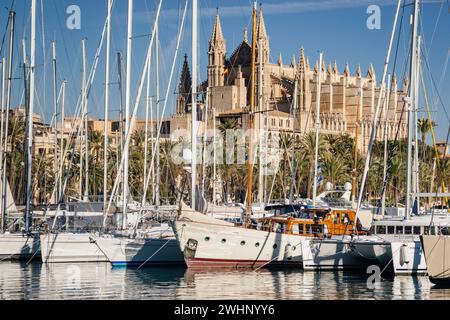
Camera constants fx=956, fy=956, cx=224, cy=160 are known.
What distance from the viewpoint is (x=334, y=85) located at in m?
146

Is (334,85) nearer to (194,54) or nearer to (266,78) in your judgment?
(266,78)

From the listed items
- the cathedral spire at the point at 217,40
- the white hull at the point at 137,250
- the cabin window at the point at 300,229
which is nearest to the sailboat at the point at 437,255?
the cabin window at the point at 300,229

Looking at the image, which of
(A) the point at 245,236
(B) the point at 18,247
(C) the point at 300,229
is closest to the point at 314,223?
(C) the point at 300,229

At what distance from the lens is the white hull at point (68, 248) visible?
37406 mm

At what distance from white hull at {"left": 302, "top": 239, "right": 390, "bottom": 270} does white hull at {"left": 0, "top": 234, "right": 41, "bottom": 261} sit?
38.4ft

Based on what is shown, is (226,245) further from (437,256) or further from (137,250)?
(437,256)

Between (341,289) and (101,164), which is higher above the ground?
(101,164)

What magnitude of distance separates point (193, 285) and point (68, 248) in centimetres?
945

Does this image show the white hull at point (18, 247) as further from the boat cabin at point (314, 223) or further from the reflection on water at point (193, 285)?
the boat cabin at point (314, 223)

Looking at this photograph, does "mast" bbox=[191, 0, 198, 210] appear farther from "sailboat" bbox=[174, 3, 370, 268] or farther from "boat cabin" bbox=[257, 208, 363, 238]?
"boat cabin" bbox=[257, 208, 363, 238]

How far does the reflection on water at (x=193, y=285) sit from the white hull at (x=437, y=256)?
19.7 inches

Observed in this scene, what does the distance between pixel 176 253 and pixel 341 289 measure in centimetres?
978

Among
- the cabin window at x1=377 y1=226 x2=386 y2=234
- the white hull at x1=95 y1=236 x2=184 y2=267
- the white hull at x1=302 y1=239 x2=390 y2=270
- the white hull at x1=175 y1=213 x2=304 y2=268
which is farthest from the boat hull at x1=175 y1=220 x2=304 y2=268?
the cabin window at x1=377 y1=226 x2=386 y2=234

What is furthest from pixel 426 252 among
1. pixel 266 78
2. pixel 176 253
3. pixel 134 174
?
pixel 266 78
